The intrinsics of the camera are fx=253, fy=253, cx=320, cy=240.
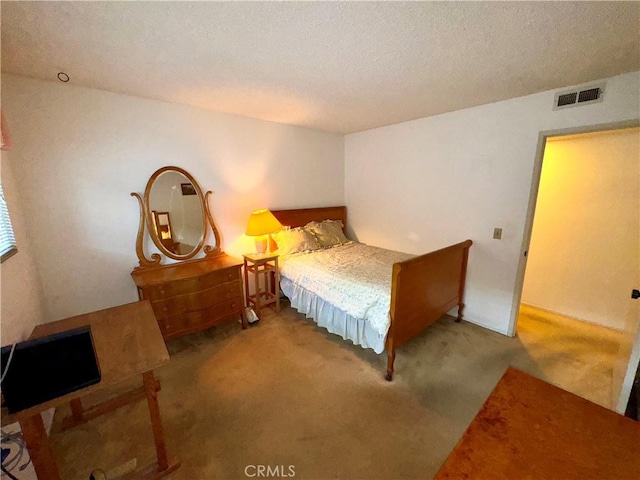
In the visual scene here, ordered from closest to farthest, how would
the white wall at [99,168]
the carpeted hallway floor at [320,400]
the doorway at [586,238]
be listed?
the carpeted hallway floor at [320,400], the white wall at [99,168], the doorway at [586,238]

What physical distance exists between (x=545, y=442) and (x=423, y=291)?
1503 mm

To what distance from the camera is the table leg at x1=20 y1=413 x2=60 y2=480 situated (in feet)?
3.25

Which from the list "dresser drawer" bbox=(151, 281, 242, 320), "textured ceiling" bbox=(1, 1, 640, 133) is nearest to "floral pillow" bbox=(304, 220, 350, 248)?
"dresser drawer" bbox=(151, 281, 242, 320)

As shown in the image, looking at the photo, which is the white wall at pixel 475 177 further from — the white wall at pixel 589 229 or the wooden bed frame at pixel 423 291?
the white wall at pixel 589 229

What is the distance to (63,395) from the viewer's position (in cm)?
97

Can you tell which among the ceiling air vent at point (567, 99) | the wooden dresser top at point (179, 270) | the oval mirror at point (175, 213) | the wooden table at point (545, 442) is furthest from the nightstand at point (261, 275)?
the ceiling air vent at point (567, 99)

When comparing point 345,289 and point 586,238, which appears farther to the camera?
point 586,238

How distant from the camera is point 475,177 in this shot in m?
2.68

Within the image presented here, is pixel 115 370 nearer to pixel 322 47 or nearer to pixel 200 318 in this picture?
pixel 200 318

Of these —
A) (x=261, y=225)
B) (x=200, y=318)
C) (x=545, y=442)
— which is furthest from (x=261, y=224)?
(x=545, y=442)

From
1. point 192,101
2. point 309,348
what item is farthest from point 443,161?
point 192,101

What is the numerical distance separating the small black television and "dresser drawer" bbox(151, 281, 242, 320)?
1003 mm

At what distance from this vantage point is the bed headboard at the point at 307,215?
3367mm

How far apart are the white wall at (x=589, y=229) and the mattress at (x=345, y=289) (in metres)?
1.84
